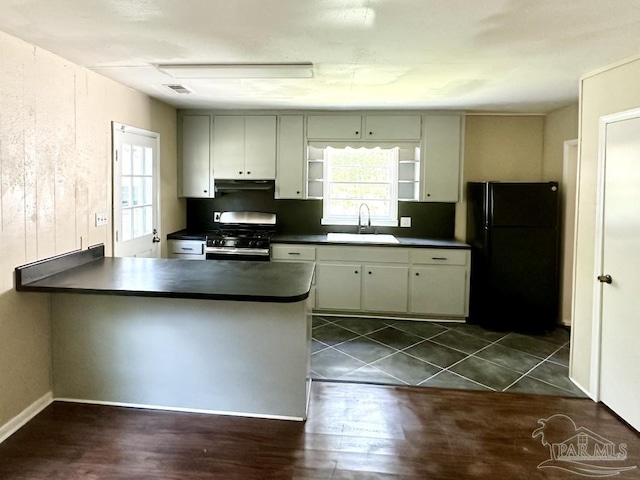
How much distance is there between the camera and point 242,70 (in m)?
3.12

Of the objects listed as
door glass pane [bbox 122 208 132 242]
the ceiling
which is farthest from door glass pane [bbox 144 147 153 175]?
the ceiling

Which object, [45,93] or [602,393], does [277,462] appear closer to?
[602,393]

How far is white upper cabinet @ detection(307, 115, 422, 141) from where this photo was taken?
481 cm

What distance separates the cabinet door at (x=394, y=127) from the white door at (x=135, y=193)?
2179 millimetres

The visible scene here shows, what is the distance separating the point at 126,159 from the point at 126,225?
55 centimetres

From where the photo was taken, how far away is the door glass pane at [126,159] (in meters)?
3.71

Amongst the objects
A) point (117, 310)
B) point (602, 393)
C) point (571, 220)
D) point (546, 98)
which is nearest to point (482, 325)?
point (571, 220)

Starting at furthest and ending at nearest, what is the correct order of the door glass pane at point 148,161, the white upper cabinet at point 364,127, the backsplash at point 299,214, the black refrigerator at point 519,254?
the backsplash at point 299,214, the white upper cabinet at point 364,127, the black refrigerator at point 519,254, the door glass pane at point 148,161

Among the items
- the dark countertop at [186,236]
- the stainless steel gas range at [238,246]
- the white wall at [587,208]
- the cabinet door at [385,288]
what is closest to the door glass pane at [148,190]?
the dark countertop at [186,236]

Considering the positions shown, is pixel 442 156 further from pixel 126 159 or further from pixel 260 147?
pixel 126 159

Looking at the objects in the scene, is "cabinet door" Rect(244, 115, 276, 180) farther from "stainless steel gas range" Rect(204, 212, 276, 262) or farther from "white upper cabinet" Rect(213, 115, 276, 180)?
"stainless steel gas range" Rect(204, 212, 276, 262)

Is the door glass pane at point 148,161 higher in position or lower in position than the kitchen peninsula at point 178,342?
higher

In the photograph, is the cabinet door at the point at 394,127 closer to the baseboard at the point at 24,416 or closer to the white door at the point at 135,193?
the white door at the point at 135,193

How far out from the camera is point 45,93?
2.71 m
